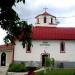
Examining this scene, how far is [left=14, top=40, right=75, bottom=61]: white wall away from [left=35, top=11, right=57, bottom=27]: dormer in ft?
35.6

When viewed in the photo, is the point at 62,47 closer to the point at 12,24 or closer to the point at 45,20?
the point at 45,20

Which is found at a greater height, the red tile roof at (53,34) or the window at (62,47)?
the red tile roof at (53,34)

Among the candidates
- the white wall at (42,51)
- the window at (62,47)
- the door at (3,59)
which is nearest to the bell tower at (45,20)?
the window at (62,47)

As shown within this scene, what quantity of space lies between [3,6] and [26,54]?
42663mm

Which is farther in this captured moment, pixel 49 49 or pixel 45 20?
pixel 45 20

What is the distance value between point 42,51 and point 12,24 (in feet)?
137

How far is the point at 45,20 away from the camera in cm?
7594

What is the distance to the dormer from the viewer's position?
75.1m

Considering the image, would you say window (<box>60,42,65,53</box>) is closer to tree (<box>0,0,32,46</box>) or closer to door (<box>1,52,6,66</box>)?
door (<box>1,52,6,66</box>)

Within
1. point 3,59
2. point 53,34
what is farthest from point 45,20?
point 3,59

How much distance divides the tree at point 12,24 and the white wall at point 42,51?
40.5 metres

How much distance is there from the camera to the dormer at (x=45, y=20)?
2955 inches

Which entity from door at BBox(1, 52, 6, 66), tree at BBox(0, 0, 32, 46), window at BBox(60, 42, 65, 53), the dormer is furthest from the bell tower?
tree at BBox(0, 0, 32, 46)

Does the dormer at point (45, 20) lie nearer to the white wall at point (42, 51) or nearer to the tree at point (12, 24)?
the white wall at point (42, 51)
